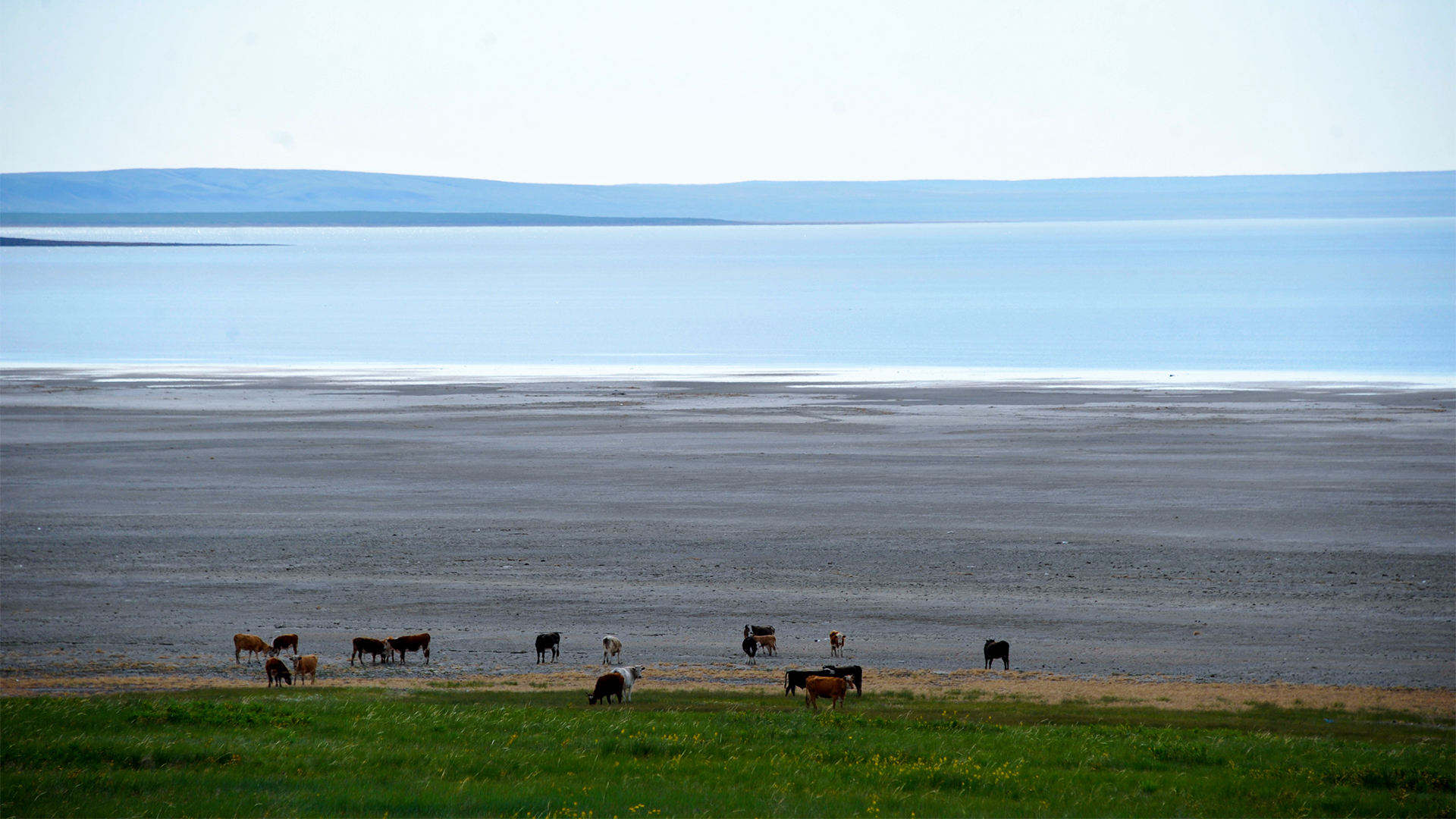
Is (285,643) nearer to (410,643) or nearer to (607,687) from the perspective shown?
(410,643)

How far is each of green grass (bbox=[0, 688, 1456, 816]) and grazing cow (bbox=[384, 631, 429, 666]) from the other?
366 centimetres

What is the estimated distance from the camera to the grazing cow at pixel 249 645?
1894 centimetres

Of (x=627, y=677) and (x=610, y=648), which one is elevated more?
(x=610, y=648)

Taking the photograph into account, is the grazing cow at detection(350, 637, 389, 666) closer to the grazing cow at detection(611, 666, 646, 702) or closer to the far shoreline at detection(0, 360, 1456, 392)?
the grazing cow at detection(611, 666, 646, 702)

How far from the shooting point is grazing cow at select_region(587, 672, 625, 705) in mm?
16297

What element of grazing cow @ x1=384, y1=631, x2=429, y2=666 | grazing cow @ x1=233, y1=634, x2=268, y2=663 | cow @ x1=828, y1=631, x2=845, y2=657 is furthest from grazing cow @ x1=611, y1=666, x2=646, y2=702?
grazing cow @ x1=233, y1=634, x2=268, y2=663

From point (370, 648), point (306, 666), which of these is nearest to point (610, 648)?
point (370, 648)

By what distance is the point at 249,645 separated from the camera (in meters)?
19.0

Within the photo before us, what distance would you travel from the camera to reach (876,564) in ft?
82.5

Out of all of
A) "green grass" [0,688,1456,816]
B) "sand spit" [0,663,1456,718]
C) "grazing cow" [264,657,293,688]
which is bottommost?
"green grass" [0,688,1456,816]

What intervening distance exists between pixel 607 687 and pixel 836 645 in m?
4.37

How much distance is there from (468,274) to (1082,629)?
566ft

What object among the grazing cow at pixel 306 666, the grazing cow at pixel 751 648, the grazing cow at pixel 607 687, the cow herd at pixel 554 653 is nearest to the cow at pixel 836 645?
the cow herd at pixel 554 653

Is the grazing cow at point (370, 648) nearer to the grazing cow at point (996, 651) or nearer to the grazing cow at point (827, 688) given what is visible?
the grazing cow at point (827, 688)
